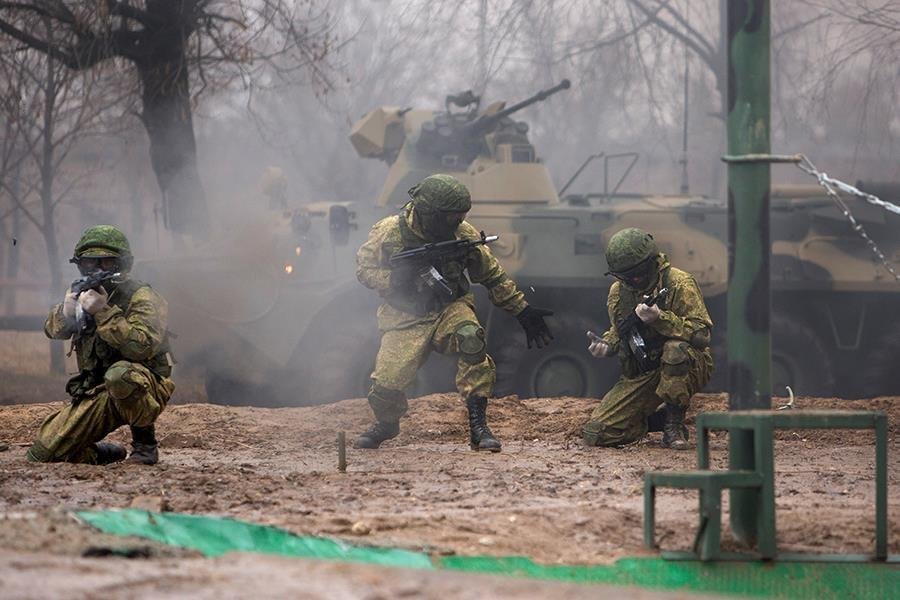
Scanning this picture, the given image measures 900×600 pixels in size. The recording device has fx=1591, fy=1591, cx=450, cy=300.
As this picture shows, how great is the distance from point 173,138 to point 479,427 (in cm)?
768

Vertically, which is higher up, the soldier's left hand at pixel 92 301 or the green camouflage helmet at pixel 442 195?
the green camouflage helmet at pixel 442 195

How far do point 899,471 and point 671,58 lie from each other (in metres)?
9.73

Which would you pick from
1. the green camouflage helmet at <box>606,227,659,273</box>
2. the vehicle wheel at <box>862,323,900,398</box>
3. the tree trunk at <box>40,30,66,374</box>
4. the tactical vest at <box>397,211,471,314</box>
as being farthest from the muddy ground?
the tree trunk at <box>40,30,66,374</box>

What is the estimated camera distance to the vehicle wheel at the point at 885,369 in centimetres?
1304

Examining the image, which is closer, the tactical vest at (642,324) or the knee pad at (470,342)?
the knee pad at (470,342)

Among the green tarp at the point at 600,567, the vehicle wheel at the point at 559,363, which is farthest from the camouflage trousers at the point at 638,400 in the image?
the green tarp at the point at 600,567

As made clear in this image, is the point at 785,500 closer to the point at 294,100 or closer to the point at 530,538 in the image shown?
the point at 530,538

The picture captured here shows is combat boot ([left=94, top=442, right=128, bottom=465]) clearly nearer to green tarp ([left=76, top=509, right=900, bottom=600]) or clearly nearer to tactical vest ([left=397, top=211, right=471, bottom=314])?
tactical vest ([left=397, top=211, right=471, bottom=314])

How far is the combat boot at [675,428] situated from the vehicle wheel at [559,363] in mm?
3651

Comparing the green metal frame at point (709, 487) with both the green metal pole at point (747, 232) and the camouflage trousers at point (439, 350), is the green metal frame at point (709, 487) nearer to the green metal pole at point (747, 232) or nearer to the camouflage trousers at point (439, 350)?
the green metal pole at point (747, 232)

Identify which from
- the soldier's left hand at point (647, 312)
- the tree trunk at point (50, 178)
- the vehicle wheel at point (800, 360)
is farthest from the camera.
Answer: the tree trunk at point (50, 178)

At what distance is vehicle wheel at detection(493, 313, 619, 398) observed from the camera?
41.2 feet

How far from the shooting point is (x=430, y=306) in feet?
28.8

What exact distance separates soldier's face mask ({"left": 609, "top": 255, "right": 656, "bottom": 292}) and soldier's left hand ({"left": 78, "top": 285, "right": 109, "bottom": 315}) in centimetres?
282
